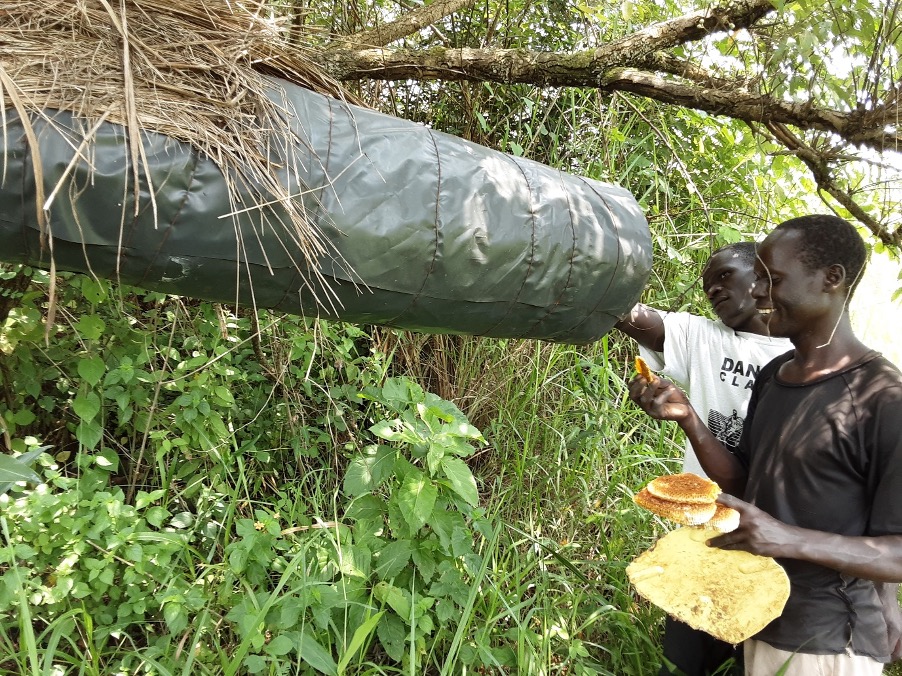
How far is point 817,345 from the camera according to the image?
1.67 metres

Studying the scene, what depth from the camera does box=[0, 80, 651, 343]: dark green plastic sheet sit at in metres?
1.18

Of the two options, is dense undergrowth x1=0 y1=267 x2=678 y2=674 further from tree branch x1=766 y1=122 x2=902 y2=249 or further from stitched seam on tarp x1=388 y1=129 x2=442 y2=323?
tree branch x1=766 y1=122 x2=902 y2=249

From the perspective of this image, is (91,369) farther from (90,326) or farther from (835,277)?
(835,277)

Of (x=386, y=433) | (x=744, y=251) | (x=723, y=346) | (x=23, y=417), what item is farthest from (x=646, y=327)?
(x=23, y=417)

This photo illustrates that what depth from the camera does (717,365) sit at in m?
2.21

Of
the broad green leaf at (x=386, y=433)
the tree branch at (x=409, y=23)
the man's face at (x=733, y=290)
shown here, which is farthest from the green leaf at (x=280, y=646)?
the tree branch at (x=409, y=23)

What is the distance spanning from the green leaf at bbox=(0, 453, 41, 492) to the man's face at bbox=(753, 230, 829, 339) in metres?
1.86

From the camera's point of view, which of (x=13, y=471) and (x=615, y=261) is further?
(x=615, y=261)

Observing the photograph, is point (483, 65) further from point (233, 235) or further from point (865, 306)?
point (865, 306)

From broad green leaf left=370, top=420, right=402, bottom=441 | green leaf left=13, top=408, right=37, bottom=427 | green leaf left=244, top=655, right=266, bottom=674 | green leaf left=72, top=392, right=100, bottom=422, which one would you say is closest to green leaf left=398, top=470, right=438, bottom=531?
broad green leaf left=370, top=420, right=402, bottom=441

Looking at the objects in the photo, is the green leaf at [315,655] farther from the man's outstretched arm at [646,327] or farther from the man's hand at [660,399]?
the man's outstretched arm at [646,327]

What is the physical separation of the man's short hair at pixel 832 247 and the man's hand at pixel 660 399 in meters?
0.48

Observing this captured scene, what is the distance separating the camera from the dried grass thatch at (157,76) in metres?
1.22

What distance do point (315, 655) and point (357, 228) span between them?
1065mm
